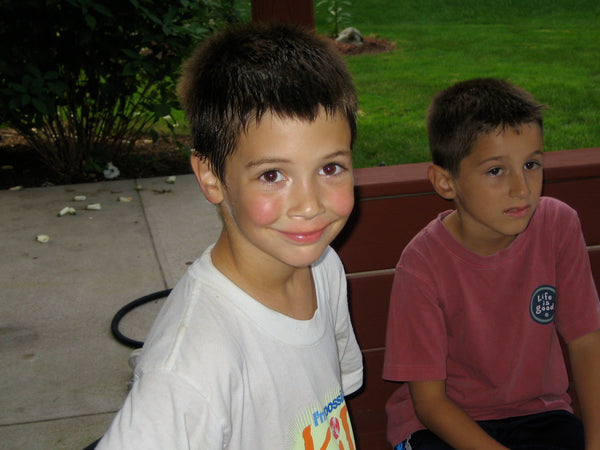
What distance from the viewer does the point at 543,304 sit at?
199cm

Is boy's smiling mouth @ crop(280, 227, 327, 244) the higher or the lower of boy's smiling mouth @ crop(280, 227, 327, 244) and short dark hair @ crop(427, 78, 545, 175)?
the higher

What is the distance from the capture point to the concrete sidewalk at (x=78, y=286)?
107 inches

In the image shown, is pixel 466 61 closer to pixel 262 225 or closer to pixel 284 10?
pixel 284 10

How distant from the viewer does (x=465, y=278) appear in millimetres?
1956

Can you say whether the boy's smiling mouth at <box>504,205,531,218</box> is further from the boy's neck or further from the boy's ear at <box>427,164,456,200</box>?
the boy's neck

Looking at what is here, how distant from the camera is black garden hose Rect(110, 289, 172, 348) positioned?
10.3 feet

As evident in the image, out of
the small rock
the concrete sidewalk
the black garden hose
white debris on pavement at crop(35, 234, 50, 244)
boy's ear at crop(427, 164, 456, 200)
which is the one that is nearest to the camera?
boy's ear at crop(427, 164, 456, 200)

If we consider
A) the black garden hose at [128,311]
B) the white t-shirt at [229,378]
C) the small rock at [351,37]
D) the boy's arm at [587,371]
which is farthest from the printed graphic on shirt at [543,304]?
the small rock at [351,37]

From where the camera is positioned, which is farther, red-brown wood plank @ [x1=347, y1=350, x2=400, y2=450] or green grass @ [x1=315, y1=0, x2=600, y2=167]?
green grass @ [x1=315, y1=0, x2=600, y2=167]

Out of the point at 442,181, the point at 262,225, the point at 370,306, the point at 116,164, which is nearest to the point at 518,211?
the point at 442,181

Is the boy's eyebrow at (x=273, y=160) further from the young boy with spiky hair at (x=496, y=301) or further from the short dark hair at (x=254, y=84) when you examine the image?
the young boy with spiky hair at (x=496, y=301)

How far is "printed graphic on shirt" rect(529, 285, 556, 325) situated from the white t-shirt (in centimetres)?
70

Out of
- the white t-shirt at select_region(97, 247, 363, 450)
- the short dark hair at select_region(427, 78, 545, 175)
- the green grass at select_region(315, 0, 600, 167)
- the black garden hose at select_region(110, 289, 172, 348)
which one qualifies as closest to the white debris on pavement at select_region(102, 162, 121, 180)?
the green grass at select_region(315, 0, 600, 167)

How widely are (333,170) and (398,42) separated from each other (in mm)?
8313
